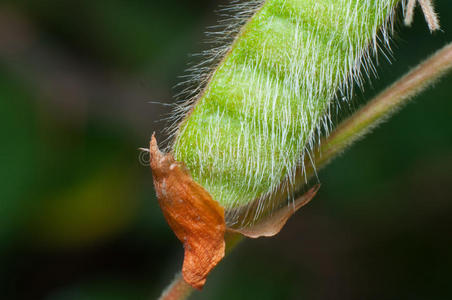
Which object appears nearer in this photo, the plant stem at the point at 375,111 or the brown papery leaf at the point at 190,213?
the brown papery leaf at the point at 190,213

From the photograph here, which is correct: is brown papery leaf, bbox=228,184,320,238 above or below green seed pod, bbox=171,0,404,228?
below

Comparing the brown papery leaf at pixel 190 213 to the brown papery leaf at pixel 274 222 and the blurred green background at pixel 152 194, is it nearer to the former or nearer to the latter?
the brown papery leaf at pixel 274 222

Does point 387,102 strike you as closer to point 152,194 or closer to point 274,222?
point 274,222

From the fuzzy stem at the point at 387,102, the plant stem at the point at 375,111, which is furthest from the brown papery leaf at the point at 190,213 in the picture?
the fuzzy stem at the point at 387,102

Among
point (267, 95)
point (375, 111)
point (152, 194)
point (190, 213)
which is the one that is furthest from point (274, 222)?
point (152, 194)

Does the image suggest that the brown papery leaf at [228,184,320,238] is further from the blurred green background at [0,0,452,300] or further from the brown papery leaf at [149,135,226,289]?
the blurred green background at [0,0,452,300]

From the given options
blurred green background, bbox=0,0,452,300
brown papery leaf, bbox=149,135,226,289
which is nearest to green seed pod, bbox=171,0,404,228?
brown papery leaf, bbox=149,135,226,289

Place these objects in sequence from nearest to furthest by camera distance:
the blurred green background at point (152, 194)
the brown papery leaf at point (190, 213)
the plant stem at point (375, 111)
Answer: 1. the brown papery leaf at point (190, 213)
2. the plant stem at point (375, 111)
3. the blurred green background at point (152, 194)
